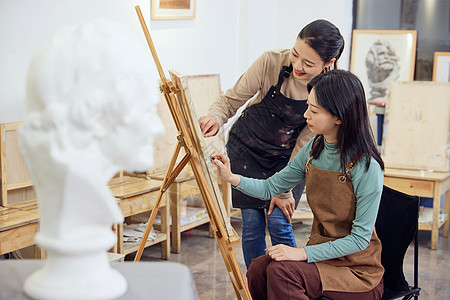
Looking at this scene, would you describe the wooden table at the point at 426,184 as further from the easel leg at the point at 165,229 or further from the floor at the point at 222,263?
the easel leg at the point at 165,229

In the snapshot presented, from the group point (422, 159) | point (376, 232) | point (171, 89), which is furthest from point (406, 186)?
point (171, 89)

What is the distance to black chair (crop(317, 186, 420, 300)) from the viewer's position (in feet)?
7.57

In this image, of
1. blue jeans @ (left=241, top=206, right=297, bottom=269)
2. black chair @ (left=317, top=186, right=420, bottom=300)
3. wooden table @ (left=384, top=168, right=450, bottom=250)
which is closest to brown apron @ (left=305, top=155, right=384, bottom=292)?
black chair @ (left=317, top=186, right=420, bottom=300)

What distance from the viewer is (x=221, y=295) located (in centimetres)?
339

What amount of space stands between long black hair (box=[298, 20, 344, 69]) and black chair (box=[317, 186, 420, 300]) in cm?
64

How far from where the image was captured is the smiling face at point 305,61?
2.43 m

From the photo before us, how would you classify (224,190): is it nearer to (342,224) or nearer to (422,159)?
(422,159)

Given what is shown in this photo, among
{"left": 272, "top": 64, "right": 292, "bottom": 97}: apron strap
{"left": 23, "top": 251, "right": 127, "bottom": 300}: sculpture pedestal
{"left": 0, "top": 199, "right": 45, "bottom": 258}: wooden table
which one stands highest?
{"left": 272, "top": 64, "right": 292, "bottom": 97}: apron strap

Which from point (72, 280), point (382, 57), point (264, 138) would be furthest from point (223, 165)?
point (382, 57)

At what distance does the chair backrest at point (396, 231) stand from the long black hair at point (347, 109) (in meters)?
0.30

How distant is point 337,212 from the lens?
218cm

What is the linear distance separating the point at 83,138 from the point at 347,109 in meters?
1.15

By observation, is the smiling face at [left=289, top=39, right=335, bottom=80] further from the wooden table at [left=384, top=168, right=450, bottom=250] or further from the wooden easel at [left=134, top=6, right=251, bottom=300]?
the wooden table at [left=384, top=168, right=450, bottom=250]

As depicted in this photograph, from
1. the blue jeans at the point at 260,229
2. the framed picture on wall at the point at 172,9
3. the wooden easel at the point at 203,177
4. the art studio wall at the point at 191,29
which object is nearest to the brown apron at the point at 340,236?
the wooden easel at the point at 203,177
